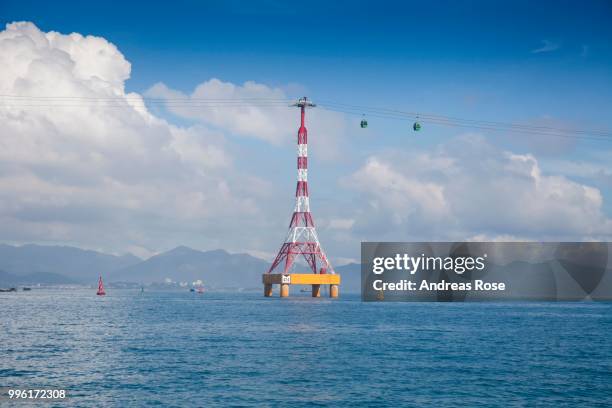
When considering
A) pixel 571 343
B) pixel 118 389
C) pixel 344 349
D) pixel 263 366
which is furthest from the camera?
pixel 571 343

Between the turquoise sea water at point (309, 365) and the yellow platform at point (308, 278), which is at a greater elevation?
the yellow platform at point (308, 278)

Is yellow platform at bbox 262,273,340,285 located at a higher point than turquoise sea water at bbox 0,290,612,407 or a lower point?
higher

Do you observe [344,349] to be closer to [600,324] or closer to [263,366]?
[263,366]

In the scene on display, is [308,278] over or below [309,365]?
over

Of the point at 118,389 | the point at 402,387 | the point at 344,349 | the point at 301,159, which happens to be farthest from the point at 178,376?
the point at 301,159

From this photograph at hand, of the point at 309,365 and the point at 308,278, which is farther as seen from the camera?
the point at 308,278

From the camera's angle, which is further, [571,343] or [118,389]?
[571,343]

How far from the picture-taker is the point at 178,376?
49781 mm

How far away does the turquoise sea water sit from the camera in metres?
43.4

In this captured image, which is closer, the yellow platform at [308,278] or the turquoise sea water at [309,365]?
the turquoise sea water at [309,365]

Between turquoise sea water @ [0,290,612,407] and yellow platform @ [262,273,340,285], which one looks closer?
turquoise sea water @ [0,290,612,407]

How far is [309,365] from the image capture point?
5547cm

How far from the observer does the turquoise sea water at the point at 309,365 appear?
43406 mm

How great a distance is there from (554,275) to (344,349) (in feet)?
414
